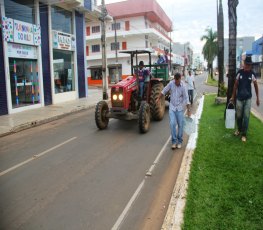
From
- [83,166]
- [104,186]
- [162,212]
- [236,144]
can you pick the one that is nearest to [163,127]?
[236,144]

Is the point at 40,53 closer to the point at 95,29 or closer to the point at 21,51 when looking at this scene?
the point at 21,51

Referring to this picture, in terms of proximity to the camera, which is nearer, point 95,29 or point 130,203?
point 130,203

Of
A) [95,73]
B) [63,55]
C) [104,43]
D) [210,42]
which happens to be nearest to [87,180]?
[104,43]

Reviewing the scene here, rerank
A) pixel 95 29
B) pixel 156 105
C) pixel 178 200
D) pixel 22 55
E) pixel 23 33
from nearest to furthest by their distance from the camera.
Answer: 1. pixel 178 200
2. pixel 156 105
3. pixel 23 33
4. pixel 22 55
5. pixel 95 29

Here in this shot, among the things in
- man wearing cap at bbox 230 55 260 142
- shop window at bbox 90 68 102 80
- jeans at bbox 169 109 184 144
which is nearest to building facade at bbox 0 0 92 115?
jeans at bbox 169 109 184 144

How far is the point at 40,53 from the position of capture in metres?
17.4

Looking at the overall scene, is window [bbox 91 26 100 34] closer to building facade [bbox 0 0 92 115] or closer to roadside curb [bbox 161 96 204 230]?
building facade [bbox 0 0 92 115]

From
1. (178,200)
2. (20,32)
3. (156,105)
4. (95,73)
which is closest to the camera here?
(178,200)

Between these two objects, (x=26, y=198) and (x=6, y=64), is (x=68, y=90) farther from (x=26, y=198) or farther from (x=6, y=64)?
(x=26, y=198)

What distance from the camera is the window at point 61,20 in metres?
19.2

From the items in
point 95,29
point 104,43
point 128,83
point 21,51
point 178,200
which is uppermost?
point 95,29

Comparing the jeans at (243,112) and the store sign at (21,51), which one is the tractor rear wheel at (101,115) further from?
the store sign at (21,51)

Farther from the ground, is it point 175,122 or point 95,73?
point 95,73

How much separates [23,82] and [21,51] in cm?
160
